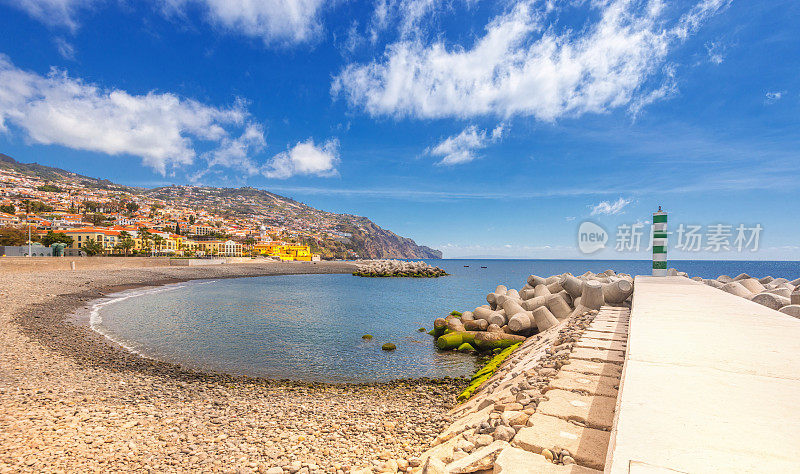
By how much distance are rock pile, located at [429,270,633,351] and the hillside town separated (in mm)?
55199

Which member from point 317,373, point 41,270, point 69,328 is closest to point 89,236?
point 41,270

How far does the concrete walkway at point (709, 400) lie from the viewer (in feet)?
5.59

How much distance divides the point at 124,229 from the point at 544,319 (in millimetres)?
110850

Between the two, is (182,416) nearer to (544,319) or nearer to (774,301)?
(544,319)

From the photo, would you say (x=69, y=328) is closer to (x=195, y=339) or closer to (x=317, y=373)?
(x=195, y=339)

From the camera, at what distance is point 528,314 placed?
12469mm

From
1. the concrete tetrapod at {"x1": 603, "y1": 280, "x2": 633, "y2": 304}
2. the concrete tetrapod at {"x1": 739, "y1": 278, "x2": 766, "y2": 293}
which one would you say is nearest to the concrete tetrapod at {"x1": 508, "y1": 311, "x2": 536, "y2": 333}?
the concrete tetrapod at {"x1": 603, "y1": 280, "x2": 633, "y2": 304}

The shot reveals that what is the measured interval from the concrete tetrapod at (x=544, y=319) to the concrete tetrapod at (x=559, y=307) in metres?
0.53

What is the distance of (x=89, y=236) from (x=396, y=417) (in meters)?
89.9

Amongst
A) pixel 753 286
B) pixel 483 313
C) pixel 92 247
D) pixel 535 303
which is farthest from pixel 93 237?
pixel 753 286

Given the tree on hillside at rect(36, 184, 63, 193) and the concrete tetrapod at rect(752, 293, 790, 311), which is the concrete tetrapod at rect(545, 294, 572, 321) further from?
the tree on hillside at rect(36, 184, 63, 193)

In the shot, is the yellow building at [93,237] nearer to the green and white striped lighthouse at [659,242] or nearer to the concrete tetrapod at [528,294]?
the concrete tetrapod at [528,294]

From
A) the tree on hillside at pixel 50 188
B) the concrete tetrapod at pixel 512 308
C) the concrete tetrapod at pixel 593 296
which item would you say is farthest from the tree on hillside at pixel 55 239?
the tree on hillside at pixel 50 188

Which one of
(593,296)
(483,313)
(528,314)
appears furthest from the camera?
(483,313)
